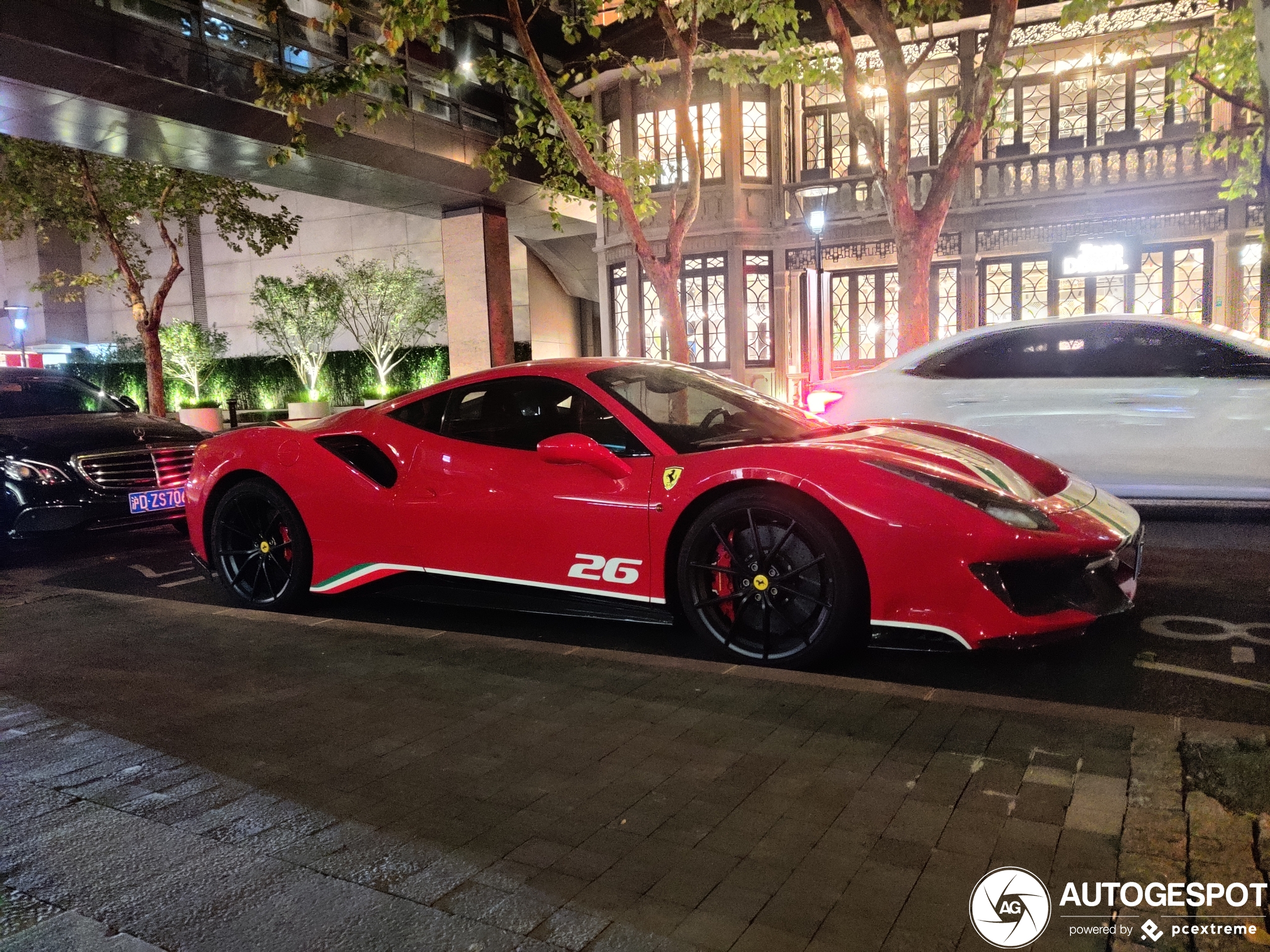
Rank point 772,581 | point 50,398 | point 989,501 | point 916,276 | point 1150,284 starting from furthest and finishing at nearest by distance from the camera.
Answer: point 1150,284
point 916,276
point 50,398
point 772,581
point 989,501

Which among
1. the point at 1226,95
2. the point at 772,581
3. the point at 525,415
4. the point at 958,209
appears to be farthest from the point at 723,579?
the point at 958,209

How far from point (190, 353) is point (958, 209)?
21225 millimetres

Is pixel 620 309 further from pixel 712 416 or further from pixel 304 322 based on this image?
pixel 712 416

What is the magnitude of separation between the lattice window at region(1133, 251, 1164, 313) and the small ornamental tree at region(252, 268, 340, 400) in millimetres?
18366

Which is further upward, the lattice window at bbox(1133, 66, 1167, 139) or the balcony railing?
the lattice window at bbox(1133, 66, 1167, 139)

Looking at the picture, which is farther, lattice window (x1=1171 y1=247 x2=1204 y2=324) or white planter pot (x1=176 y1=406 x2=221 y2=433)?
white planter pot (x1=176 y1=406 x2=221 y2=433)

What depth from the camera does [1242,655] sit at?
4000 mm

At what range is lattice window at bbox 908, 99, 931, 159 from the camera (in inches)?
741

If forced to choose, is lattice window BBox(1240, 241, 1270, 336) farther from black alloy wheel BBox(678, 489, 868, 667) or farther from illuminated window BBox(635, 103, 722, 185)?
black alloy wheel BBox(678, 489, 868, 667)

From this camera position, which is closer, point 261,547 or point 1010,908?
point 1010,908

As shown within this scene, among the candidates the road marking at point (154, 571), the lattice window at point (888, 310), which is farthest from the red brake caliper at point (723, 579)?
the lattice window at point (888, 310)

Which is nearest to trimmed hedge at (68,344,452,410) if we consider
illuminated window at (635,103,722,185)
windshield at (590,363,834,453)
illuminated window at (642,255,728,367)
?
illuminated window at (642,255,728,367)

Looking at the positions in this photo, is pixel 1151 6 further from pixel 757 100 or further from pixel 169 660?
pixel 169 660

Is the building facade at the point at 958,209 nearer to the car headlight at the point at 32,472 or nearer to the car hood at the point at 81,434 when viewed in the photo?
the car hood at the point at 81,434
